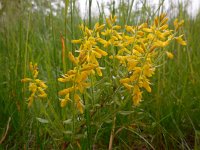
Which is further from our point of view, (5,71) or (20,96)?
(5,71)

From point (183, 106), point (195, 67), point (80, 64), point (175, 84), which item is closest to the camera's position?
point (80, 64)

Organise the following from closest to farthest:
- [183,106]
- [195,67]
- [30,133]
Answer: [30,133], [183,106], [195,67]

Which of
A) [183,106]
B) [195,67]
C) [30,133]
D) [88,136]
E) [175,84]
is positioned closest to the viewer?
[88,136]

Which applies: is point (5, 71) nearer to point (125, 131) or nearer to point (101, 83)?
point (125, 131)

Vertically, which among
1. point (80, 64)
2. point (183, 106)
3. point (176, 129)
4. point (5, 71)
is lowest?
point (176, 129)

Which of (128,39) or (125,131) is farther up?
(128,39)

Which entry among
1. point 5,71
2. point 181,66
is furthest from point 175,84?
point 5,71

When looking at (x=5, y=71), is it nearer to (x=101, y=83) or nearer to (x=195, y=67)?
(x=101, y=83)

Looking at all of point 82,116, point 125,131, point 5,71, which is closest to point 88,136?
point 82,116

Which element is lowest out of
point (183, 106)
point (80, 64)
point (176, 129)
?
point (176, 129)
